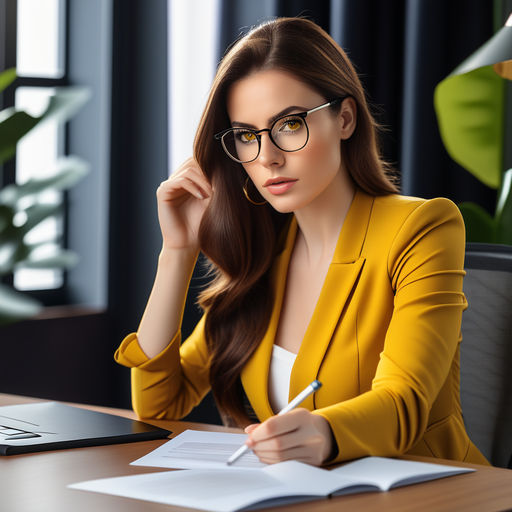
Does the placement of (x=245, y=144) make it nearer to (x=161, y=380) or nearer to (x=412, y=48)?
(x=161, y=380)

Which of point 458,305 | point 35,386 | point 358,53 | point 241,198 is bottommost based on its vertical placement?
point 35,386

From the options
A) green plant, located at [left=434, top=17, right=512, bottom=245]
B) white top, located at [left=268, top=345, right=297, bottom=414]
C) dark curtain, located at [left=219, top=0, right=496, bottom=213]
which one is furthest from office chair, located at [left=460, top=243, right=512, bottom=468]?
dark curtain, located at [left=219, top=0, right=496, bottom=213]

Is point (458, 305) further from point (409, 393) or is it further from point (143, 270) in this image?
point (143, 270)

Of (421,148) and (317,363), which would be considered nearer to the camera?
(317,363)

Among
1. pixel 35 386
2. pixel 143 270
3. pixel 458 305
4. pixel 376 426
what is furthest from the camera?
pixel 143 270

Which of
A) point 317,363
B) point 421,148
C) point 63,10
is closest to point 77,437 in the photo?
point 317,363

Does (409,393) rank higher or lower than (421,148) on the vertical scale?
lower

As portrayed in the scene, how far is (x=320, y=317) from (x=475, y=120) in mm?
1202

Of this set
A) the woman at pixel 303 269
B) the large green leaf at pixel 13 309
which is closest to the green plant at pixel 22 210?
the large green leaf at pixel 13 309

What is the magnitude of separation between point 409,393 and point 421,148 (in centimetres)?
156

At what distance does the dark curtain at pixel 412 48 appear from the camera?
8.57ft

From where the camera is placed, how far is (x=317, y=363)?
4.64 ft

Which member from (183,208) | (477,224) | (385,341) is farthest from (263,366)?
(477,224)

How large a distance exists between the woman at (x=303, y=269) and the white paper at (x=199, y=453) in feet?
0.48
